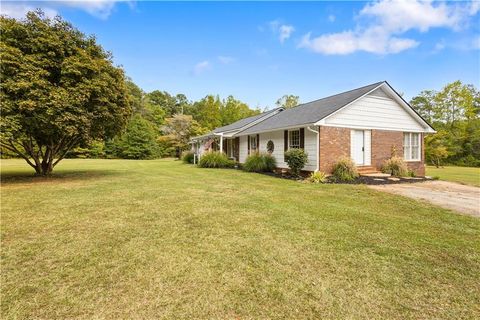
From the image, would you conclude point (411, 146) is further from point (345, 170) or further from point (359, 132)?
point (345, 170)

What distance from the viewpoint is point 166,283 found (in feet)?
8.99

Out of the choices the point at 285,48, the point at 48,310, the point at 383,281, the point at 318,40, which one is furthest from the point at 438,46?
the point at 48,310

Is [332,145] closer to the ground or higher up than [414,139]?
closer to the ground

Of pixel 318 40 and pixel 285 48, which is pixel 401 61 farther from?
pixel 285 48

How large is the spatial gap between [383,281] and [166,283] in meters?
2.44

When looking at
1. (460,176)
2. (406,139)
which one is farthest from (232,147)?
(460,176)

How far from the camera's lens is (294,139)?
43.2 ft

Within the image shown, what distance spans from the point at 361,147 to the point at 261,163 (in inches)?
214

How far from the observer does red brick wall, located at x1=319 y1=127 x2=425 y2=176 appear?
11.4 m

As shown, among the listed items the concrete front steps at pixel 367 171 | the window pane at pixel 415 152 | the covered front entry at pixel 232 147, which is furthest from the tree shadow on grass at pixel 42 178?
the window pane at pixel 415 152

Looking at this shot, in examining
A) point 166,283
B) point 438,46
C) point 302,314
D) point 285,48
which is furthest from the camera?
point 285,48

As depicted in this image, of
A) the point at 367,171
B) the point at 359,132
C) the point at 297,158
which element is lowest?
the point at 367,171

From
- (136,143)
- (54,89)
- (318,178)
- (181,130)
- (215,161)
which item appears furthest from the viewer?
(136,143)

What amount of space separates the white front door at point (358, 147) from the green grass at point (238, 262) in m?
6.55
